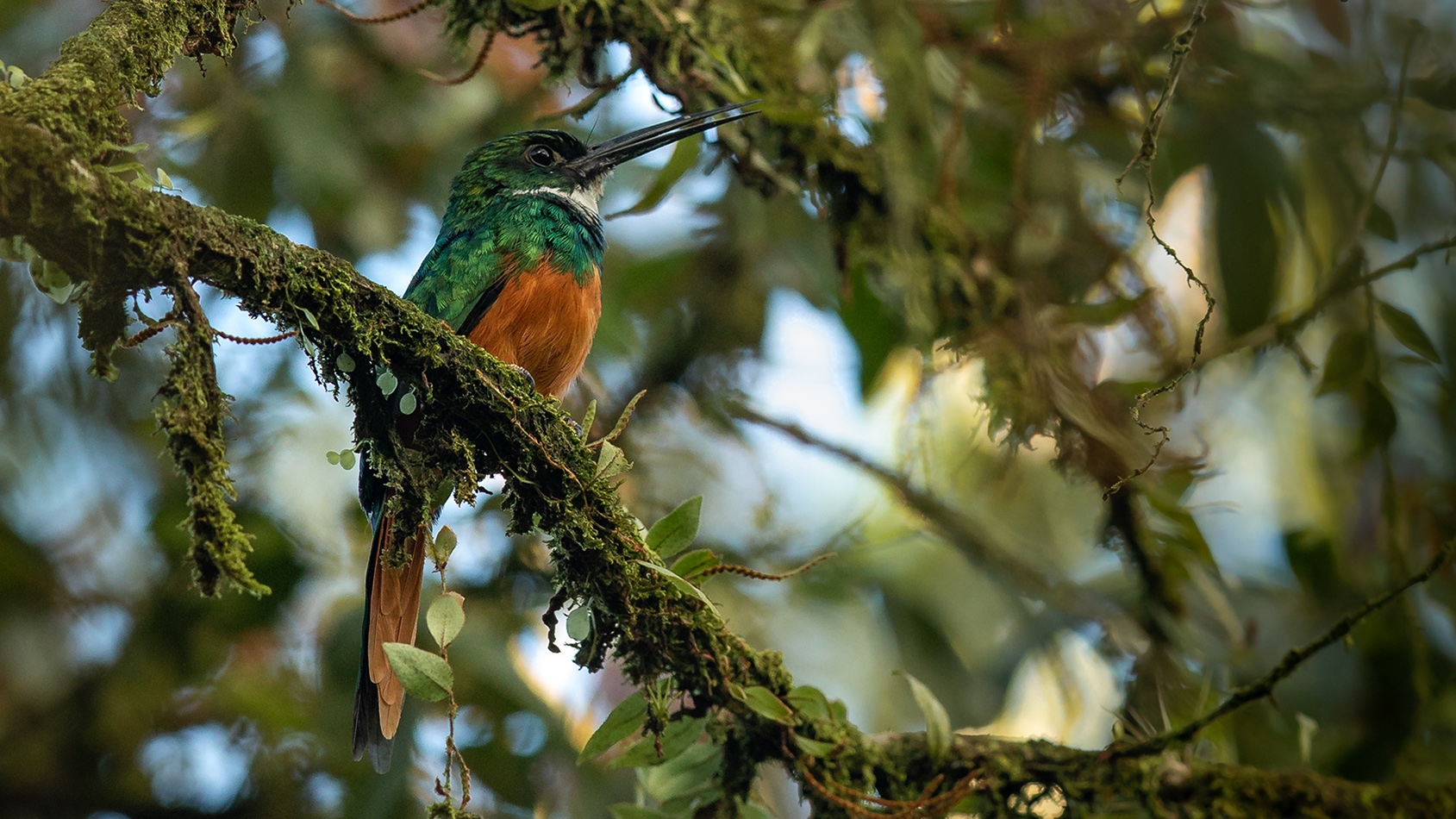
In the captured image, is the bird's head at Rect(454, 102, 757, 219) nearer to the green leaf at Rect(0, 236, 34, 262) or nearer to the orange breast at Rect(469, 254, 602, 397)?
the orange breast at Rect(469, 254, 602, 397)

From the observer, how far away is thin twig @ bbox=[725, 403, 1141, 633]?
3332 millimetres

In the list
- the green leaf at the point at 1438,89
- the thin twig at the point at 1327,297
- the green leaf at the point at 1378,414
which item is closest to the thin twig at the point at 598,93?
the thin twig at the point at 1327,297

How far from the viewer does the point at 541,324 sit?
2.70 meters

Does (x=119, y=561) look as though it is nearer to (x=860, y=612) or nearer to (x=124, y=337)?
(x=860, y=612)

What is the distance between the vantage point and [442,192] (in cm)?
399

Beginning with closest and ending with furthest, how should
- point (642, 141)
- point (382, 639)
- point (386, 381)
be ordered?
1. point (386, 381)
2. point (382, 639)
3. point (642, 141)

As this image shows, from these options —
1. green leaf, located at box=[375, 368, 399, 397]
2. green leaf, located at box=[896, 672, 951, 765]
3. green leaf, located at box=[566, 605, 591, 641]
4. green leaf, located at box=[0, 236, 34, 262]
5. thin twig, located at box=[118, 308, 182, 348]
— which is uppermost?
green leaf, located at box=[375, 368, 399, 397]

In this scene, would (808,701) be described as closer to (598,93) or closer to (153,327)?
(153,327)

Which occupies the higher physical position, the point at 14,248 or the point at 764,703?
the point at 14,248

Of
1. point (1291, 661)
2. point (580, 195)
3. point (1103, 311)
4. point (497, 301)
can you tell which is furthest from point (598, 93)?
point (1291, 661)

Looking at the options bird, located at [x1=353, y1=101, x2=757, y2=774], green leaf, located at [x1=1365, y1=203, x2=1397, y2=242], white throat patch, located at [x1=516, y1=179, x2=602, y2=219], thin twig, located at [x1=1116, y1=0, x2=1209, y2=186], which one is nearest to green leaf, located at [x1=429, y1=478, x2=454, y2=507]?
bird, located at [x1=353, y1=101, x2=757, y2=774]

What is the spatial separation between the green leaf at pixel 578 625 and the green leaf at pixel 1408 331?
7.00 feet

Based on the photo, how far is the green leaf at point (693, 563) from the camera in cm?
183

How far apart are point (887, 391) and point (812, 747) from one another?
2.74 meters
